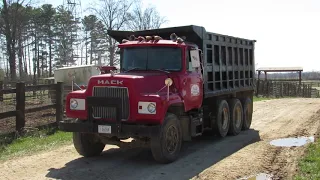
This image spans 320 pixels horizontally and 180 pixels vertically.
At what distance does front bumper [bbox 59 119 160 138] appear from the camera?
7344 mm

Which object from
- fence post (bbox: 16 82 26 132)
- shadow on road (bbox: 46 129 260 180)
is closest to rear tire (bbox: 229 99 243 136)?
shadow on road (bbox: 46 129 260 180)

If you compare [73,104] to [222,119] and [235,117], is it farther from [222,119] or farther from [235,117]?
[235,117]

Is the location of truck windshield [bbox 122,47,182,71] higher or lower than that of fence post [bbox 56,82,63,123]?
higher

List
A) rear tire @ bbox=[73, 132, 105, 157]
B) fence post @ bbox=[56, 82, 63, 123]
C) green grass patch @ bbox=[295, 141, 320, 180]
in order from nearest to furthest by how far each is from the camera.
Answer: green grass patch @ bbox=[295, 141, 320, 180] → rear tire @ bbox=[73, 132, 105, 157] → fence post @ bbox=[56, 82, 63, 123]

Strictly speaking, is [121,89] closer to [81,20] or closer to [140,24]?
[140,24]

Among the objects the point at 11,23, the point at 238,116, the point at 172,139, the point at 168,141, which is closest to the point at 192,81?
the point at 172,139

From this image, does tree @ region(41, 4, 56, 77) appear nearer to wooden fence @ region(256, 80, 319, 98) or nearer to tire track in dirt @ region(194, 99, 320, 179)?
wooden fence @ region(256, 80, 319, 98)

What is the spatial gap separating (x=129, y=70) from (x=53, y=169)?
2.77 meters

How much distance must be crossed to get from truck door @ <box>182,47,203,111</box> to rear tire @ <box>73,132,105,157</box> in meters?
2.15

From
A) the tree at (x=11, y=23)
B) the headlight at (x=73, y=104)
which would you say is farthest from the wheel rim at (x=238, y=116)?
the tree at (x=11, y=23)

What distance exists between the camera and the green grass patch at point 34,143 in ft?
29.9

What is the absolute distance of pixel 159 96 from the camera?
293 inches

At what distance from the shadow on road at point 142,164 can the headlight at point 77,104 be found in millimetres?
1119

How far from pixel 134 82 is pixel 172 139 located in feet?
4.82
